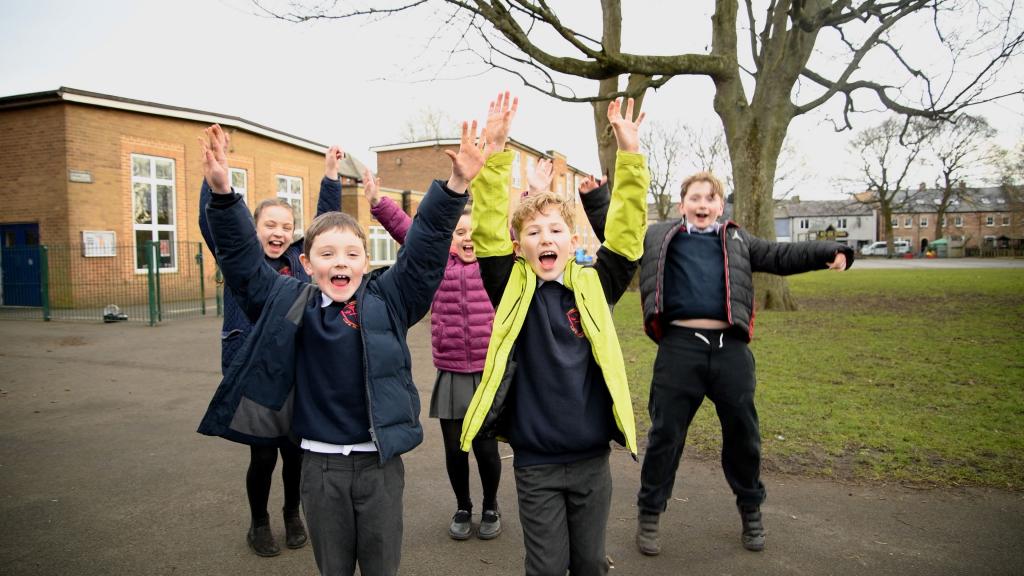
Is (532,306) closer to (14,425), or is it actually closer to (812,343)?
(14,425)

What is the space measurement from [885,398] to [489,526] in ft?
16.5

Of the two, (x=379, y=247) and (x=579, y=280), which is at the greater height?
(x=379, y=247)

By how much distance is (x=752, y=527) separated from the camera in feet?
11.7

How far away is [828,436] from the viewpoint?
17.6 ft

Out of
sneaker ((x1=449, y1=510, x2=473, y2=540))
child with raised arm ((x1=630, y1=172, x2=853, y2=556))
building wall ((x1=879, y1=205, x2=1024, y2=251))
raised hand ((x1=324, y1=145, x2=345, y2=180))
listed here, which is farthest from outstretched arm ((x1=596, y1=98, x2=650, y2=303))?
building wall ((x1=879, y1=205, x2=1024, y2=251))

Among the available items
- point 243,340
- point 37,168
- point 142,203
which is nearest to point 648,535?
point 243,340

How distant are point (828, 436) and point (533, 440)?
3.88m

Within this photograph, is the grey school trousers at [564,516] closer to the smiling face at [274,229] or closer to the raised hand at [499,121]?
the raised hand at [499,121]

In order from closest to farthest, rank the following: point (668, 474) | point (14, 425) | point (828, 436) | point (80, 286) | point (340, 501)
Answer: point (340, 501), point (668, 474), point (828, 436), point (14, 425), point (80, 286)

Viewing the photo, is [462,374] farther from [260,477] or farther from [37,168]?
[37,168]

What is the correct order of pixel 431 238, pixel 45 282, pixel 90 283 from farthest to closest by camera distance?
pixel 90 283
pixel 45 282
pixel 431 238

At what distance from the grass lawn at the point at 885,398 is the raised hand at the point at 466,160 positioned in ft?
11.7

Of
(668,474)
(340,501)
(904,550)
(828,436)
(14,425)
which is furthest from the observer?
(14,425)

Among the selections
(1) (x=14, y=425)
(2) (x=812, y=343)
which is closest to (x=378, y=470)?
(1) (x=14, y=425)
